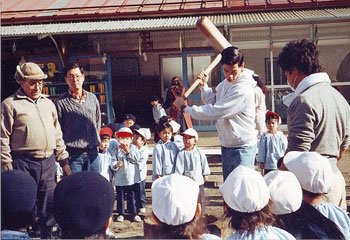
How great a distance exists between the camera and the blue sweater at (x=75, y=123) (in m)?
4.07

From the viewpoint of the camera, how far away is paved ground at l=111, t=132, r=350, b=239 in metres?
4.42

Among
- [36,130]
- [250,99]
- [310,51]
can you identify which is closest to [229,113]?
[250,99]

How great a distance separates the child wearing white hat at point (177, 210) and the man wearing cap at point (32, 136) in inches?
75.0

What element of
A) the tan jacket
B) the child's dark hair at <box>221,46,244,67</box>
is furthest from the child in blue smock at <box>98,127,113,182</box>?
the child's dark hair at <box>221,46,244,67</box>

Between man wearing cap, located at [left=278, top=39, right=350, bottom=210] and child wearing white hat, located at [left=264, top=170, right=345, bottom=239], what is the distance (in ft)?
1.60

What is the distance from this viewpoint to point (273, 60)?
9.81m

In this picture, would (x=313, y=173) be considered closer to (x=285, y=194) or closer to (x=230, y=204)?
(x=285, y=194)

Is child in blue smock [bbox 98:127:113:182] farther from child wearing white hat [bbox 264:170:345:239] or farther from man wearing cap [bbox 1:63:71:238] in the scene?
child wearing white hat [bbox 264:170:345:239]

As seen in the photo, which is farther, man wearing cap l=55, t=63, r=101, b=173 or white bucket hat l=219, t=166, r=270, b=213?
man wearing cap l=55, t=63, r=101, b=173

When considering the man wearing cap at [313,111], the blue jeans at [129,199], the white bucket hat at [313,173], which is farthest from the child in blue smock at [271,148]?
the white bucket hat at [313,173]

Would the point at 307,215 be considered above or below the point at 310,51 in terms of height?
below

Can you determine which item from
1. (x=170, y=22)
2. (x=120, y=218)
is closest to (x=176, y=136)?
(x=120, y=218)

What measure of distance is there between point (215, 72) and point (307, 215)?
8.17m

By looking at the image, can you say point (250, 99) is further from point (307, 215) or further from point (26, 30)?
point (26, 30)
